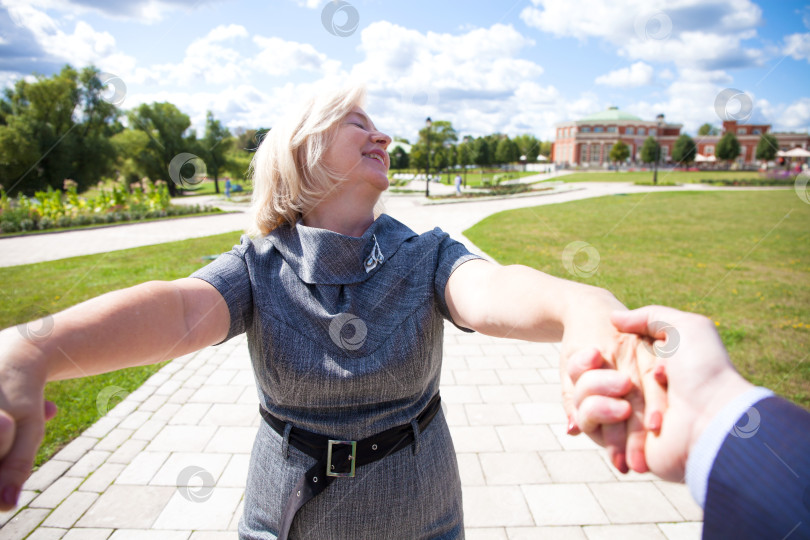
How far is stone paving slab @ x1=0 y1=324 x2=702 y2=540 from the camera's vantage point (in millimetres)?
3008

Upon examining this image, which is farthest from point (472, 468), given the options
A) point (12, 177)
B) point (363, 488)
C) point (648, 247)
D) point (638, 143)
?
point (638, 143)

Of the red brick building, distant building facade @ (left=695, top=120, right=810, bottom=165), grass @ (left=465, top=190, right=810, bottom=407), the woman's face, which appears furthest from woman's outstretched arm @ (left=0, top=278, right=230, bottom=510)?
the red brick building

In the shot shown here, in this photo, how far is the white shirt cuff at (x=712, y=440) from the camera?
61 centimetres

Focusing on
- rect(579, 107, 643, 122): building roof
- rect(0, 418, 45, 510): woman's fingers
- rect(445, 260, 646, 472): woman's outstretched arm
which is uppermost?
rect(579, 107, 643, 122): building roof

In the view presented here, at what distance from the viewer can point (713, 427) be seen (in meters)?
0.63

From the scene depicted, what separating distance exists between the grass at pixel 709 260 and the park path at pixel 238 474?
2499 millimetres

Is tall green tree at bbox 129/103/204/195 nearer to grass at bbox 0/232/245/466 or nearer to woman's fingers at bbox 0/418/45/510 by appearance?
grass at bbox 0/232/245/466

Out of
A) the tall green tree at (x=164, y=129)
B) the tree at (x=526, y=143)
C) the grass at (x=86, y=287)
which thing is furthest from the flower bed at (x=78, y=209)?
the tree at (x=526, y=143)

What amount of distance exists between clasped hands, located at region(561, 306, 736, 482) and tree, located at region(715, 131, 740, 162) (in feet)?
198

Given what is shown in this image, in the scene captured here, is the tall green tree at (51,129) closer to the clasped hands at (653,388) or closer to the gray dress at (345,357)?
the gray dress at (345,357)

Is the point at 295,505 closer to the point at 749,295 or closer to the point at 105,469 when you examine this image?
the point at 105,469

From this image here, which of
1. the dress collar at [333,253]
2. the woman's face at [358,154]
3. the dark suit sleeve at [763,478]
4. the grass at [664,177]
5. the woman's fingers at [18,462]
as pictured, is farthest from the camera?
the grass at [664,177]

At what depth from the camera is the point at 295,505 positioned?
4.78 feet

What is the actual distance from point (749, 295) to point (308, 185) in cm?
925
